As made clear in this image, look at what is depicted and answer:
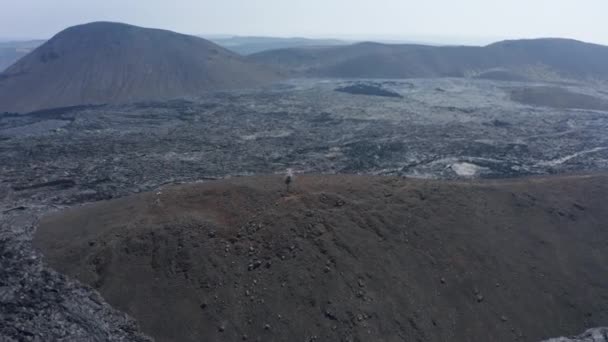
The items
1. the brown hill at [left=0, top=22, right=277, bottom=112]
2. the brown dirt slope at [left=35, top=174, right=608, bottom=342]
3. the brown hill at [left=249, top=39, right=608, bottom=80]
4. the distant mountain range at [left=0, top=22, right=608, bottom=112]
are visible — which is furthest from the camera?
the brown hill at [left=249, top=39, right=608, bottom=80]

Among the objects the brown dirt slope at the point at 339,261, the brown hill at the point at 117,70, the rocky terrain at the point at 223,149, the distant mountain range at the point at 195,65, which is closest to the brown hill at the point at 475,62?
the distant mountain range at the point at 195,65

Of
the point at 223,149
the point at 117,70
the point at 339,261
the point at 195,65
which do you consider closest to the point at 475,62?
the point at 195,65

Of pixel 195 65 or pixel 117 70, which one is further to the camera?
pixel 195 65

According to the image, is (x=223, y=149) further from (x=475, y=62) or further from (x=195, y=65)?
(x=475, y=62)

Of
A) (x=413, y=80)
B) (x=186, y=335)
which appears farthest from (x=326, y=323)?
(x=413, y=80)

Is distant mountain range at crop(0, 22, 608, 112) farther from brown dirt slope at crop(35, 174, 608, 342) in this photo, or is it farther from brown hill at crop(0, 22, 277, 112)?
brown dirt slope at crop(35, 174, 608, 342)

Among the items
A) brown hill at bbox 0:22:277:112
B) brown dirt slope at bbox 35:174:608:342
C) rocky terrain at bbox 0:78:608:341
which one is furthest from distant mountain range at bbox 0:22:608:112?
brown dirt slope at bbox 35:174:608:342
